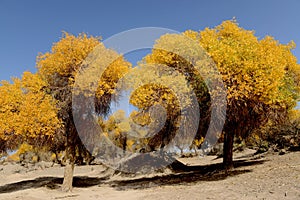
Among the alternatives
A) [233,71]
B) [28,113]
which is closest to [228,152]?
[233,71]

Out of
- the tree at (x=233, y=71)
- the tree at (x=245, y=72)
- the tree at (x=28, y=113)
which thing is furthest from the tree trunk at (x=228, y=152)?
the tree at (x=28, y=113)

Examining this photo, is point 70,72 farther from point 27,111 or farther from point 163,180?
point 163,180

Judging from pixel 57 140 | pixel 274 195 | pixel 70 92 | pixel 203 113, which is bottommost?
pixel 274 195

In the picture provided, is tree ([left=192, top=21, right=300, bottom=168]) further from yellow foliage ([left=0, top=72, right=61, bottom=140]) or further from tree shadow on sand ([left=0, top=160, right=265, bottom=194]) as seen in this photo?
yellow foliage ([left=0, top=72, right=61, bottom=140])

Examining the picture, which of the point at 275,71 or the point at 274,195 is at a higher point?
the point at 275,71

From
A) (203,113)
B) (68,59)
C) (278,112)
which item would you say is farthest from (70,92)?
(278,112)

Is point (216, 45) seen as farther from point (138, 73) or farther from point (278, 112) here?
point (278, 112)

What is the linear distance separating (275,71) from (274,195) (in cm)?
590

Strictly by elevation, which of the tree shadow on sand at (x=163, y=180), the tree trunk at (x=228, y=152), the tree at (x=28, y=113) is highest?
the tree at (x=28, y=113)

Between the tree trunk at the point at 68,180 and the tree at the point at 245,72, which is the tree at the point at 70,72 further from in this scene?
the tree at the point at 245,72

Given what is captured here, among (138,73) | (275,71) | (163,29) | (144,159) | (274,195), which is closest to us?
(274,195)

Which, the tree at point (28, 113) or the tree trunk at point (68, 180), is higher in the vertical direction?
the tree at point (28, 113)

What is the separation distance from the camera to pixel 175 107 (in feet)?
41.1

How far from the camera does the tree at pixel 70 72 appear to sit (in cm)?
1377
